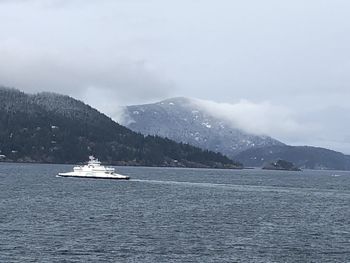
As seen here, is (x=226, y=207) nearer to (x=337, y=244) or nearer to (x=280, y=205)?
(x=280, y=205)

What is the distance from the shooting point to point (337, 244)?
93.4 m

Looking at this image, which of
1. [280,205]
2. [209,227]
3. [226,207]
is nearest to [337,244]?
[209,227]

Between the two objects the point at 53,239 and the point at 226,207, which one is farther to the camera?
the point at 226,207

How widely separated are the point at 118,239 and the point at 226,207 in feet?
185

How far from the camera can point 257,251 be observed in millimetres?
85312

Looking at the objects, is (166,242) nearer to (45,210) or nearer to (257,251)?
(257,251)

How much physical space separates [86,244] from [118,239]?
21.0 ft

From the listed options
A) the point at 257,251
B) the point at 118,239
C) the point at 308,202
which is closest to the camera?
the point at 257,251

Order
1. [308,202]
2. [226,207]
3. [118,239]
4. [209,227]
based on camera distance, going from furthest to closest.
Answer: [308,202], [226,207], [209,227], [118,239]

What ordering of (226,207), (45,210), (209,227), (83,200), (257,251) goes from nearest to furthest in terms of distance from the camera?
1. (257,251)
2. (209,227)
3. (45,210)
4. (226,207)
5. (83,200)

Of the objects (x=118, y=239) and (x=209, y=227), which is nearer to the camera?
(x=118, y=239)

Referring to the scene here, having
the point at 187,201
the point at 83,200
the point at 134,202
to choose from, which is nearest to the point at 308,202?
the point at 187,201

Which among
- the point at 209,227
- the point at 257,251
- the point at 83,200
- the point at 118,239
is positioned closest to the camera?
the point at 257,251

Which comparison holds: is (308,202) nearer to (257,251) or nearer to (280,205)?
(280,205)
